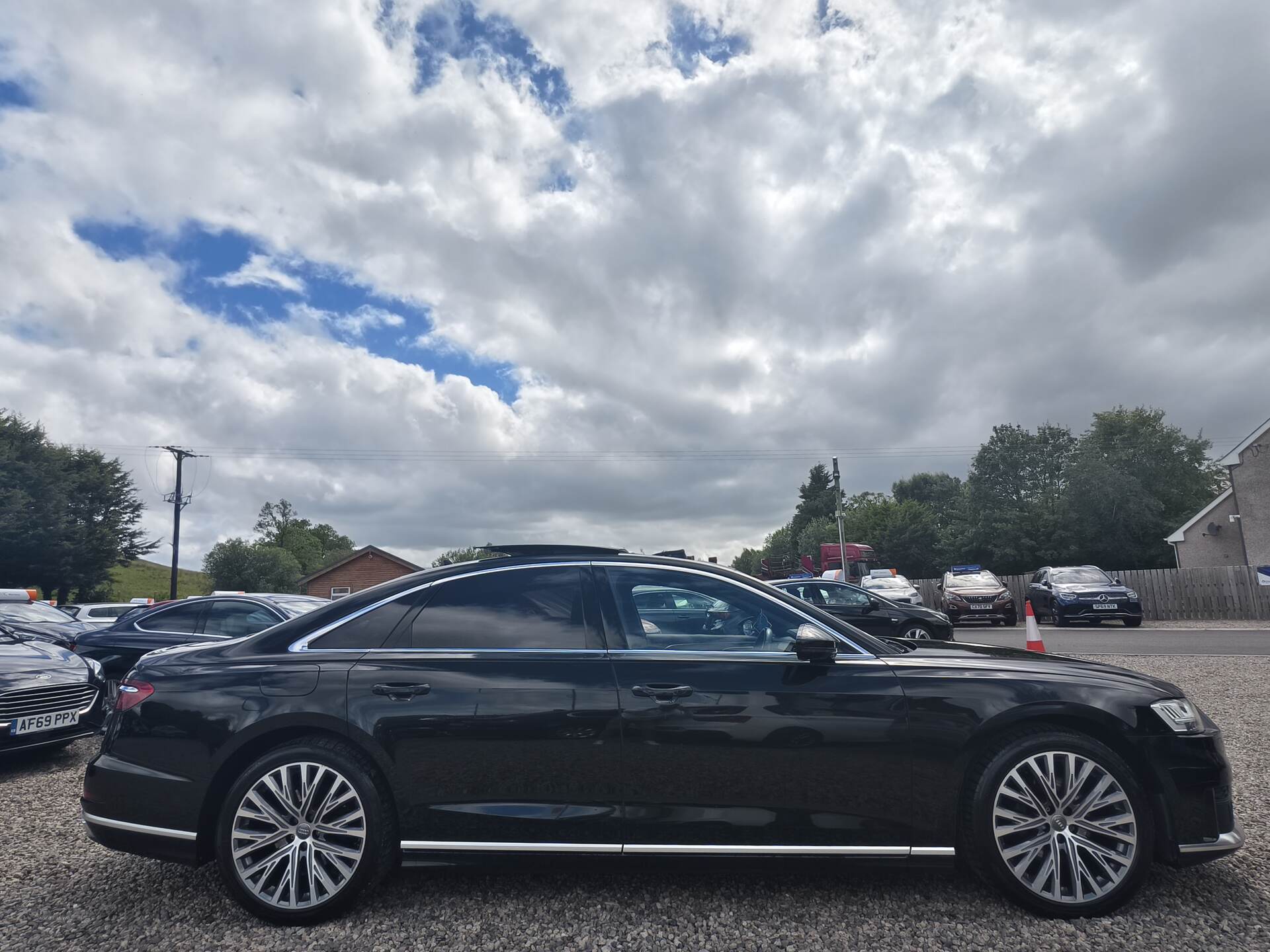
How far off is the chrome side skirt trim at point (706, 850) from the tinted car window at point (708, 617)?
30.9 inches

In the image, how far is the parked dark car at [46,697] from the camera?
19.5ft

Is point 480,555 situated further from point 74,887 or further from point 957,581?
point 957,581

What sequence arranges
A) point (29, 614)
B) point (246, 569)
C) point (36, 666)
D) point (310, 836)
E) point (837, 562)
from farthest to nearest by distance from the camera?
point (246, 569), point (837, 562), point (29, 614), point (36, 666), point (310, 836)

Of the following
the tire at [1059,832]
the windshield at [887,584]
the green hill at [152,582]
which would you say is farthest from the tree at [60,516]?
the tire at [1059,832]

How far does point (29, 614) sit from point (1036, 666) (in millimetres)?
13399

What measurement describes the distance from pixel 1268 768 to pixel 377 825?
564cm

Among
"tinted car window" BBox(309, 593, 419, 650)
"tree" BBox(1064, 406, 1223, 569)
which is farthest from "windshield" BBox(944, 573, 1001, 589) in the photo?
"tree" BBox(1064, 406, 1223, 569)

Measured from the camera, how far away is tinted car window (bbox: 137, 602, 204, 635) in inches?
348

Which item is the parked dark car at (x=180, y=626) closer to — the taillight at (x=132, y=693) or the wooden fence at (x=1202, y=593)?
the taillight at (x=132, y=693)

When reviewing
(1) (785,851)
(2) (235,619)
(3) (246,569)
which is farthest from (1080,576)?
(3) (246,569)

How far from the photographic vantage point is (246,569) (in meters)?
61.8

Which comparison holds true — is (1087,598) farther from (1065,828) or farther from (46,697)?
(46,697)

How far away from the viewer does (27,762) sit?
6723 mm

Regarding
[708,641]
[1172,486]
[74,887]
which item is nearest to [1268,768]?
[708,641]
